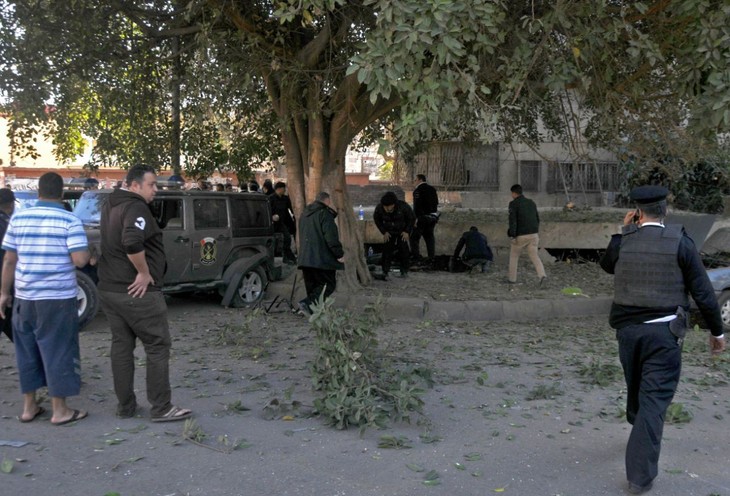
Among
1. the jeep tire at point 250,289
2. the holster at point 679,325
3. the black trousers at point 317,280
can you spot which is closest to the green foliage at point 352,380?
the holster at point 679,325

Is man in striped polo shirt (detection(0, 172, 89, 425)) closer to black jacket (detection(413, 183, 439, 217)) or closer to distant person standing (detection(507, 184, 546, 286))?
distant person standing (detection(507, 184, 546, 286))

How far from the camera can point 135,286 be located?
4941 mm

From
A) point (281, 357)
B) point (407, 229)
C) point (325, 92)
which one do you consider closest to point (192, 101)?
point (325, 92)

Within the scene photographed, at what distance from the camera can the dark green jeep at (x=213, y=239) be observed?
9586 mm

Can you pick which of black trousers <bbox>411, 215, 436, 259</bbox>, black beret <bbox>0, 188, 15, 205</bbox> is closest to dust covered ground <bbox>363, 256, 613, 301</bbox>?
black trousers <bbox>411, 215, 436, 259</bbox>

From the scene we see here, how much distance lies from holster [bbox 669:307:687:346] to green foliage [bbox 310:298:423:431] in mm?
1913

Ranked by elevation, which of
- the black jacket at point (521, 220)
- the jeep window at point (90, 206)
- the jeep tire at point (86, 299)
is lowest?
the jeep tire at point (86, 299)

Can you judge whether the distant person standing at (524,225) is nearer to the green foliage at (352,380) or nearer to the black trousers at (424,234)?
the black trousers at (424,234)

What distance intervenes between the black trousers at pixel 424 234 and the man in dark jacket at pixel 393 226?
3.49 ft

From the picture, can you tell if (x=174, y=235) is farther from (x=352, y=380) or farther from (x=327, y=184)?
(x=352, y=380)

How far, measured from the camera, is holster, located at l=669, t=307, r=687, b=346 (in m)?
4.14

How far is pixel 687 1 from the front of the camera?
6.96 m

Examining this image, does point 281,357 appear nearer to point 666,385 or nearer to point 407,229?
point 666,385

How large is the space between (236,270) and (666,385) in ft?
23.6
